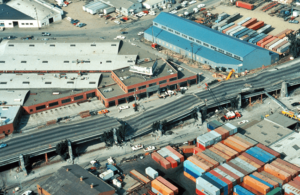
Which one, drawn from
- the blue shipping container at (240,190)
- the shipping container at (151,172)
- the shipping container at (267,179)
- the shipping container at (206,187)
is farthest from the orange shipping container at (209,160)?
the shipping container at (151,172)

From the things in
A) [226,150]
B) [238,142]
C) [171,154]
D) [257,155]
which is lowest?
[171,154]

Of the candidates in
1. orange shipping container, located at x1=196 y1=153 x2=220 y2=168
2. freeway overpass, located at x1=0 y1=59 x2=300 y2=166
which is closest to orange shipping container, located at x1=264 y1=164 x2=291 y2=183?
orange shipping container, located at x1=196 y1=153 x2=220 y2=168

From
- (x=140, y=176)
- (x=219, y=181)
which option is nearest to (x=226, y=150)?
(x=219, y=181)

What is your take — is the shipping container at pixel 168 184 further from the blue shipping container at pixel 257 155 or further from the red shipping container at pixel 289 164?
the red shipping container at pixel 289 164

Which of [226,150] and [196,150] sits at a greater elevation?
[226,150]

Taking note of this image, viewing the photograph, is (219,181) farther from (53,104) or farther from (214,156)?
(53,104)
